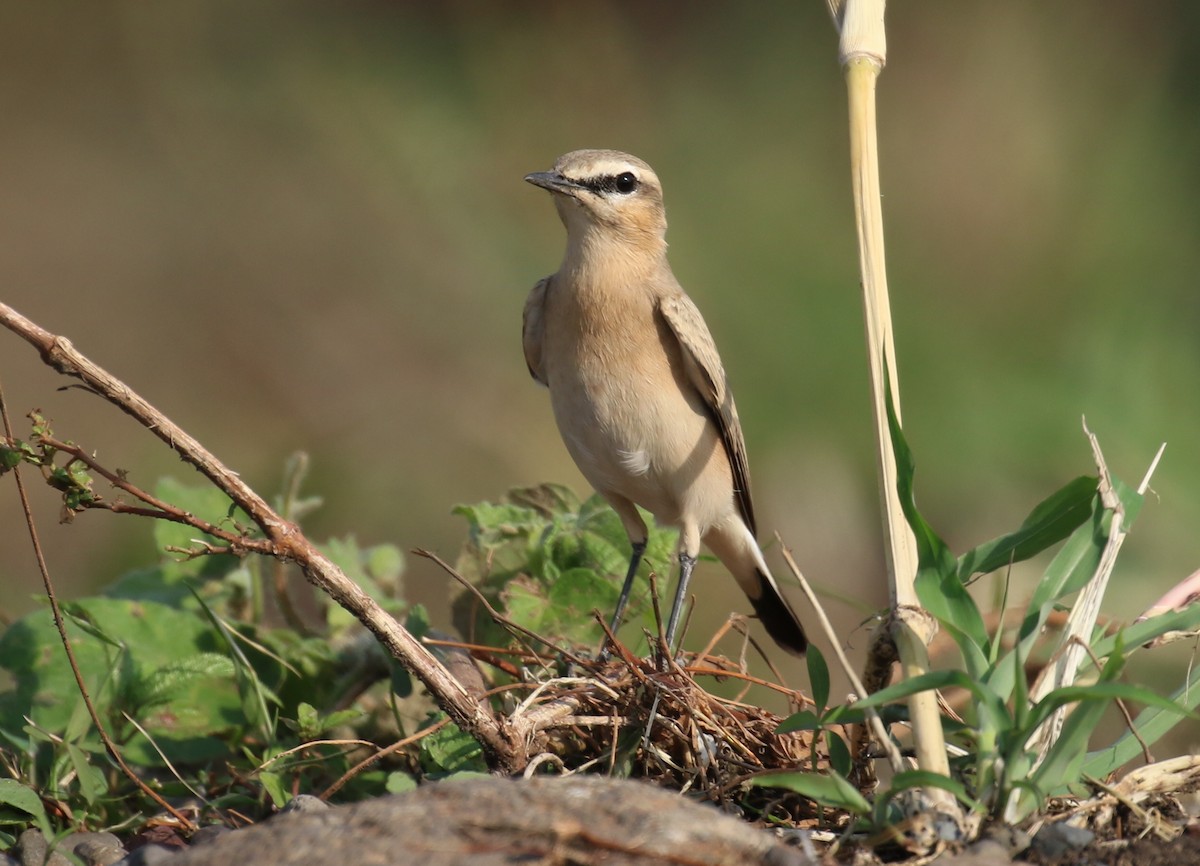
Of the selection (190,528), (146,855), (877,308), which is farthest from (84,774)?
(877,308)

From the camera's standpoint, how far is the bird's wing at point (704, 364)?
178 inches

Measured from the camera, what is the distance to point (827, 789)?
105 inches

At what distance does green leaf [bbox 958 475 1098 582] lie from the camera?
3.00 metres

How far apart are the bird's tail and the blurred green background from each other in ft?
5.49

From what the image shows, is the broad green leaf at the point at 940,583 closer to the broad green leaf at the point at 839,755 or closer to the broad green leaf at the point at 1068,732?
the broad green leaf at the point at 1068,732

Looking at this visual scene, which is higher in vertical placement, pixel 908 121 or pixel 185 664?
pixel 908 121

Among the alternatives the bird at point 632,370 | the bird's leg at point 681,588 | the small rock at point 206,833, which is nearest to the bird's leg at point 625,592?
the bird at point 632,370

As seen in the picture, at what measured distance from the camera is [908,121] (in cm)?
909

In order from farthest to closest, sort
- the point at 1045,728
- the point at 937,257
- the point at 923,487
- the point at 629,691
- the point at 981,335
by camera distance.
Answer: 1. the point at 937,257
2. the point at 981,335
3. the point at 923,487
4. the point at 629,691
5. the point at 1045,728

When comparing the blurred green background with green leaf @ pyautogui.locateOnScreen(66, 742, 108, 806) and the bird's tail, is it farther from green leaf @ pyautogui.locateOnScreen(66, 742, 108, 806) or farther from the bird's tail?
green leaf @ pyautogui.locateOnScreen(66, 742, 108, 806)

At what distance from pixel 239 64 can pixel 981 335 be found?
18.7 ft

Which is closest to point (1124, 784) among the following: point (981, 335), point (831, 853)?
point (831, 853)

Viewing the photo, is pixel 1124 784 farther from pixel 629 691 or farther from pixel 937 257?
pixel 937 257

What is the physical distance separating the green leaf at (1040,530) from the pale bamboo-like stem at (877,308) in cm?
14
